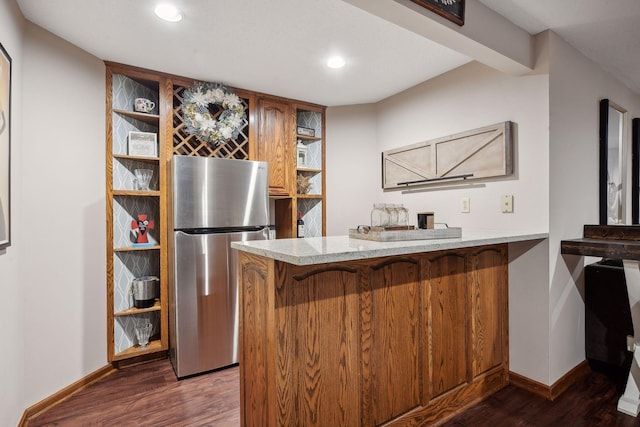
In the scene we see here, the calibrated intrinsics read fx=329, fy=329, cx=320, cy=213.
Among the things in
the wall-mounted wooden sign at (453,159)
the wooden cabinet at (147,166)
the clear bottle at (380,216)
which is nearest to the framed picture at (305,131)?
the wooden cabinet at (147,166)

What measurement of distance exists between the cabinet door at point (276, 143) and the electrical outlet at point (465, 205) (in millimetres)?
1545

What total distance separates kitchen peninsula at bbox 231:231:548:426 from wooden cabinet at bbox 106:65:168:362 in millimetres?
1423

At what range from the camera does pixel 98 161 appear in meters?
2.40

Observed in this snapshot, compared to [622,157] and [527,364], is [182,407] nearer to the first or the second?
[527,364]

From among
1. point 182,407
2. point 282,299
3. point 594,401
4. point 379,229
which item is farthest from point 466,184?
point 182,407

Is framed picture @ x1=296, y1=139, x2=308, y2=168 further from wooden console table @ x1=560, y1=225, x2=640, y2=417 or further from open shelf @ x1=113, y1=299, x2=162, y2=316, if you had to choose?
wooden console table @ x1=560, y1=225, x2=640, y2=417

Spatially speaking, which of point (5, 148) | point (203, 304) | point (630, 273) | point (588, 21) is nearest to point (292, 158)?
point (203, 304)

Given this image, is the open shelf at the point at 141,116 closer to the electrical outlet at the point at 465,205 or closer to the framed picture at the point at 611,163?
the electrical outlet at the point at 465,205

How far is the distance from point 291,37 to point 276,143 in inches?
45.9

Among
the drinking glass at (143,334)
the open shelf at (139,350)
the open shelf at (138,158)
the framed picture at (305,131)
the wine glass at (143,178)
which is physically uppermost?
the framed picture at (305,131)

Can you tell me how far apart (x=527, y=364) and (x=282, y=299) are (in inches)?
72.5

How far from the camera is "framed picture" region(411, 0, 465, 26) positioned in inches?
59.4

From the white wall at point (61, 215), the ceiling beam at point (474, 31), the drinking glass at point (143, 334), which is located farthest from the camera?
the drinking glass at point (143, 334)

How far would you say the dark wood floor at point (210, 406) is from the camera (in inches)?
71.8
